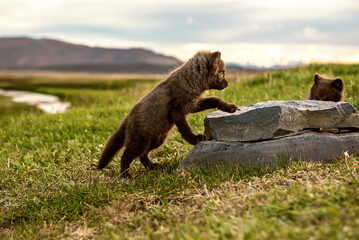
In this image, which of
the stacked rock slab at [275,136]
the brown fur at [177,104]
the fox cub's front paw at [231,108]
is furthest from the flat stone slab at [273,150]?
the fox cub's front paw at [231,108]

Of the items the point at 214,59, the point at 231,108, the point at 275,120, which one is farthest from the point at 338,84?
the point at 214,59

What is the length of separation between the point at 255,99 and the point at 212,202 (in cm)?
598

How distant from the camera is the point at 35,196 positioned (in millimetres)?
4934

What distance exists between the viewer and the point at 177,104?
199 inches

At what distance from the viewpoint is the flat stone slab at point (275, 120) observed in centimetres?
519

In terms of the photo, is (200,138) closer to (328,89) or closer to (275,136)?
(275,136)

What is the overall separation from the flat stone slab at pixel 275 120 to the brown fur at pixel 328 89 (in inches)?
39.8

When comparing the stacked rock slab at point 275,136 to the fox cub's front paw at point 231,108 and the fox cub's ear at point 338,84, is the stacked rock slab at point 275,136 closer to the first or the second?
the fox cub's front paw at point 231,108

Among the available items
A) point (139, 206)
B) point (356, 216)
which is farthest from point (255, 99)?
point (356, 216)

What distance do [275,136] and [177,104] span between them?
1601mm

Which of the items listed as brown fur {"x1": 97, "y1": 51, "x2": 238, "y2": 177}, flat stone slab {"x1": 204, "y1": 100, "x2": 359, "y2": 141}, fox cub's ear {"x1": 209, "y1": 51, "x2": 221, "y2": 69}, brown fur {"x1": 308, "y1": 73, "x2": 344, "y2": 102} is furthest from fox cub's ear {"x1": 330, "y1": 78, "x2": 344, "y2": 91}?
fox cub's ear {"x1": 209, "y1": 51, "x2": 221, "y2": 69}

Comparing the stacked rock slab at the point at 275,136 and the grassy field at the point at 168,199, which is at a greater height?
the stacked rock slab at the point at 275,136

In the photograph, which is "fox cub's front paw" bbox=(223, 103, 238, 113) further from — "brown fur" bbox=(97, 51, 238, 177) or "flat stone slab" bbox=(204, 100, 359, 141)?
"flat stone slab" bbox=(204, 100, 359, 141)

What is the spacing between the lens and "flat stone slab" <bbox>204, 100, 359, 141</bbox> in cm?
519
